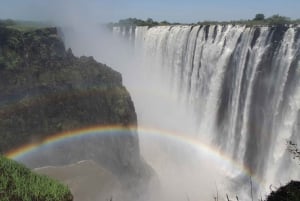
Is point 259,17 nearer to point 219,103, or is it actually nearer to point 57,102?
point 219,103

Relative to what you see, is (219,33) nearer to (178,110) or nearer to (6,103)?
(178,110)

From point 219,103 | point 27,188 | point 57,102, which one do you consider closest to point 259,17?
point 219,103

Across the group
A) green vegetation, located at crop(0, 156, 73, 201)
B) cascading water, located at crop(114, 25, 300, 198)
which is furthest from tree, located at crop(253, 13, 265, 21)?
green vegetation, located at crop(0, 156, 73, 201)

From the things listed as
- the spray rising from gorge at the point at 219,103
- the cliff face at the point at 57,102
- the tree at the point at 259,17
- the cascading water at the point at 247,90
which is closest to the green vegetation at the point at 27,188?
the cliff face at the point at 57,102

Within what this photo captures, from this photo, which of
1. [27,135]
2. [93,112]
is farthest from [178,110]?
[27,135]

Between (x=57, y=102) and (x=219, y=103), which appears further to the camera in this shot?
(x=219, y=103)

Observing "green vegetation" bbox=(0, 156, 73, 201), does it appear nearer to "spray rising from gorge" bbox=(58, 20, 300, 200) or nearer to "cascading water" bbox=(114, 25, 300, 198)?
"spray rising from gorge" bbox=(58, 20, 300, 200)
